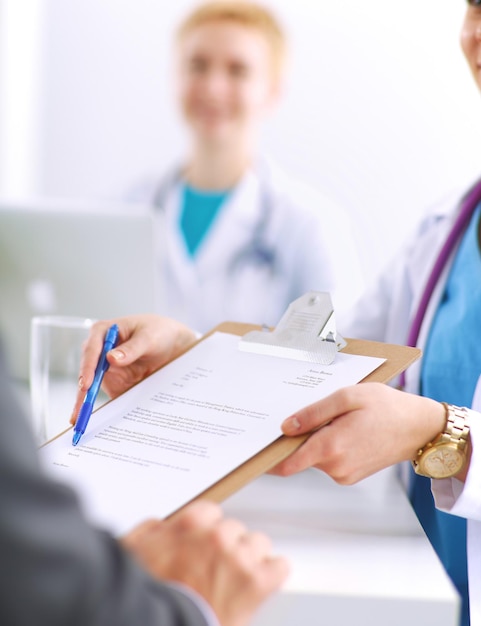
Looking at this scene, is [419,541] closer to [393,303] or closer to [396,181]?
[393,303]

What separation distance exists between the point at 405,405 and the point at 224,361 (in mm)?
202

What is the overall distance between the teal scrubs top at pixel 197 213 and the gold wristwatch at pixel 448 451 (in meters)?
2.03

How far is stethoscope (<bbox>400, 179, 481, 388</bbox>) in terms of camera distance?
111cm

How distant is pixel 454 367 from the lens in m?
1.03

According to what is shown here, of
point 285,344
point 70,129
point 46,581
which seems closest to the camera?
point 46,581

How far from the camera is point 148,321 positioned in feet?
3.10

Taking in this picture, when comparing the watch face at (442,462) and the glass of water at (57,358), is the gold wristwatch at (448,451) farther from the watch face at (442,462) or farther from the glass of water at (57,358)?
the glass of water at (57,358)

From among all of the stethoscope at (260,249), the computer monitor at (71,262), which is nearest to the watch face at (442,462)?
the computer monitor at (71,262)

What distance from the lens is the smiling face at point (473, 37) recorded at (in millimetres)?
1086

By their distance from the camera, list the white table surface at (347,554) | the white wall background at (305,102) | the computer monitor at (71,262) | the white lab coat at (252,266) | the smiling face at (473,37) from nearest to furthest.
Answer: the white table surface at (347,554) → the smiling face at (473,37) → the computer monitor at (71,262) → the white lab coat at (252,266) → the white wall background at (305,102)

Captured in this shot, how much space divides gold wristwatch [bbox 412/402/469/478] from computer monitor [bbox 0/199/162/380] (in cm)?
77

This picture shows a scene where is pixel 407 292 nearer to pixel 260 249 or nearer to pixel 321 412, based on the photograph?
pixel 321 412

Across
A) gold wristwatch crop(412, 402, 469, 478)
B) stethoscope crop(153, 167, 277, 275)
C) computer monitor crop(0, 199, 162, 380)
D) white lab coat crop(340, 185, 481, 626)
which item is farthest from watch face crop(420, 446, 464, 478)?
stethoscope crop(153, 167, 277, 275)

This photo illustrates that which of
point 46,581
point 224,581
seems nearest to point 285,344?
point 224,581
